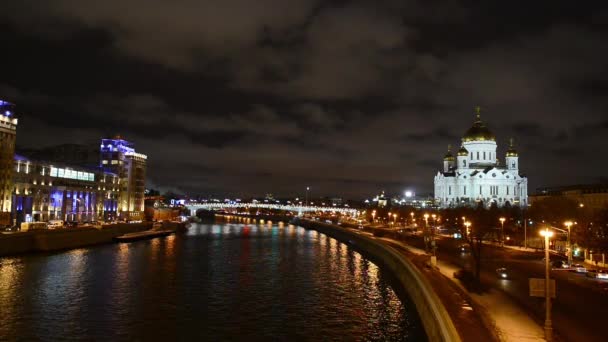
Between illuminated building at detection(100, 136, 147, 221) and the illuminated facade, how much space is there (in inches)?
286

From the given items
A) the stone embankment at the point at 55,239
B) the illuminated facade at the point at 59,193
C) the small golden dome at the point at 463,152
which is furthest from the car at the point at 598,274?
the small golden dome at the point at 463,152

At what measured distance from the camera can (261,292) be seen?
126 ft

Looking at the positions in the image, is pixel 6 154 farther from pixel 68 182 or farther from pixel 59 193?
pixel 68 182

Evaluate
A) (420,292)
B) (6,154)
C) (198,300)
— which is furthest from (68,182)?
(420,292)

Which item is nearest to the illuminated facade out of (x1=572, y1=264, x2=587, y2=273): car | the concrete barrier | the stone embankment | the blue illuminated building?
the blue illuminated building

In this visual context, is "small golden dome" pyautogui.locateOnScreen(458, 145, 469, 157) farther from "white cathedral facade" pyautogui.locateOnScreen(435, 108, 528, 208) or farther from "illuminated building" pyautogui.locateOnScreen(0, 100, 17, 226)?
"illuminated building" pyautogui.locateOnScreen(0, 100, 17, 226)

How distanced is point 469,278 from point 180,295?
66.1ft

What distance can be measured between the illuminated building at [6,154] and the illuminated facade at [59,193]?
460 cm

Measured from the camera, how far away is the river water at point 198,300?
88.2 feet

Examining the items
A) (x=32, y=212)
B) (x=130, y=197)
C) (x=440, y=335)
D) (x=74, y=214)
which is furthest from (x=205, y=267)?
(x=130, y=197)

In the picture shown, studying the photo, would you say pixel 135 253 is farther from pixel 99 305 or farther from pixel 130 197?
pixel 130 197

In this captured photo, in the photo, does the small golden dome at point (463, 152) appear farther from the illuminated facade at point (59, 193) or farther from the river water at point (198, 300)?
the illuminated facade at point (59, 193)

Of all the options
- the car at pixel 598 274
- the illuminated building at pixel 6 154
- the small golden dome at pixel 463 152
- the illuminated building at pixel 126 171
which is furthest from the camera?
the illuminated building at pixel 126 171

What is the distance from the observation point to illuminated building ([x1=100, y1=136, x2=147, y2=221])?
128500 millimetres
